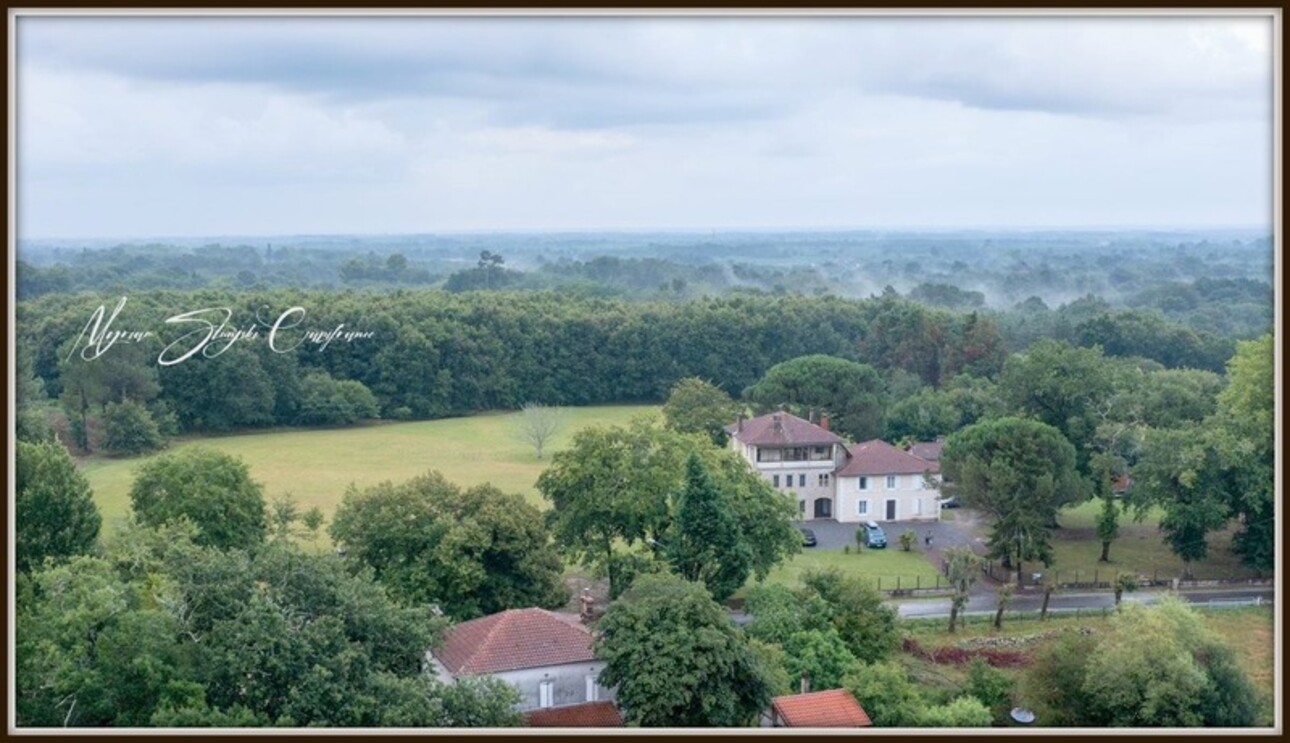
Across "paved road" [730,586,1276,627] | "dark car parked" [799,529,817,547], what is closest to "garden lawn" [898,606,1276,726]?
"paved road" [730,586,1276,627]

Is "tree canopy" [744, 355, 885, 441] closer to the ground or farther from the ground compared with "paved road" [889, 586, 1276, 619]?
farther from the ground

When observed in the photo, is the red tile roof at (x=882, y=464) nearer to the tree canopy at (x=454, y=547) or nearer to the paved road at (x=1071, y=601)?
the paved road at (x=1071, y=601)

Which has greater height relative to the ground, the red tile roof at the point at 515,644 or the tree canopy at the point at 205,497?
the tree canopy at the point at 205,497

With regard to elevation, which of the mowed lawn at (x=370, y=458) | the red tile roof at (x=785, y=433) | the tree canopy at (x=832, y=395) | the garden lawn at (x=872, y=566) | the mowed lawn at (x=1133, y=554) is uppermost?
the tree canopy at (x=832, y=395)

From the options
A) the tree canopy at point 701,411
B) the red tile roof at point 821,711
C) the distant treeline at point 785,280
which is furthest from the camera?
the distant treeline at point 785,280

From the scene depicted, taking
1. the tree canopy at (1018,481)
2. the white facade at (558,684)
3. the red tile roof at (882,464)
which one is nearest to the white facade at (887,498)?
the red tile roof at (882,464)

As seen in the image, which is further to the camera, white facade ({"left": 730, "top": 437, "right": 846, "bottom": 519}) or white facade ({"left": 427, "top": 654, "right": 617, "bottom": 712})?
white facade ({"left": 730, "top": 437, "right": 846, "bottom": 519})

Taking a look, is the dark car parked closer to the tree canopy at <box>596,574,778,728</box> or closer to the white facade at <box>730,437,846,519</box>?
the white facade at <box>730,437,846,519</box>

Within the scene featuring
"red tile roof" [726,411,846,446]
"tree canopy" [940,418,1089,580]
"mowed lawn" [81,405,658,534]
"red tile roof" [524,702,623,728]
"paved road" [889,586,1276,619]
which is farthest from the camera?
"mowed lawn" [81,405,658,534]
